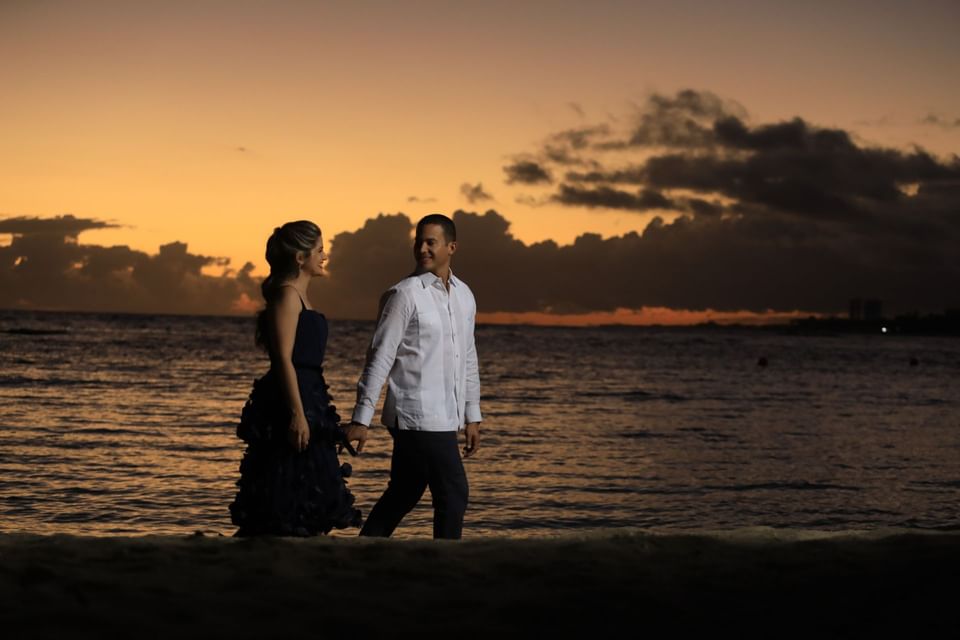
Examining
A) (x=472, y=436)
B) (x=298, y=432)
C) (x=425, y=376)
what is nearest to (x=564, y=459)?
(x=472, y=436)

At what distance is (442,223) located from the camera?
583 cm

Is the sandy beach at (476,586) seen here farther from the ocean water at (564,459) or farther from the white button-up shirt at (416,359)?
the ocean water at (564,459)

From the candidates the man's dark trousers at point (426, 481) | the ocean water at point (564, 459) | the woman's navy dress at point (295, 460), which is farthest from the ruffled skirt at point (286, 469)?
the ocean water at point (564, 459)

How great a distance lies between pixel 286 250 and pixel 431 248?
2.81 feet

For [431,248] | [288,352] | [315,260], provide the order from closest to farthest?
1. [288,352]
2. [315,260]
3. [431,248]

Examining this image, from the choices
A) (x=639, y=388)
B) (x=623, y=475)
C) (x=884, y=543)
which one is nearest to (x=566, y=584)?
(x=884, y=543)

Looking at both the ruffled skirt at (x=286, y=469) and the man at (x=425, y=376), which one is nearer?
the ruffled skirt at (x=286, y=469)

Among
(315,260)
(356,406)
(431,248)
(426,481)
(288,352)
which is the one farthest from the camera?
(426,481)

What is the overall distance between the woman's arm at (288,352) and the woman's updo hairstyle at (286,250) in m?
0.07

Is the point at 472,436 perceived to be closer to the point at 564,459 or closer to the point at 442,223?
the point at 442,223

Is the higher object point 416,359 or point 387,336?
point 387,336

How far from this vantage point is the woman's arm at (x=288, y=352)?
539 cm

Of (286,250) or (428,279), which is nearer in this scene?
(286,250)

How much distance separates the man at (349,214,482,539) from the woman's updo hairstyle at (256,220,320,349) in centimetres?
58
